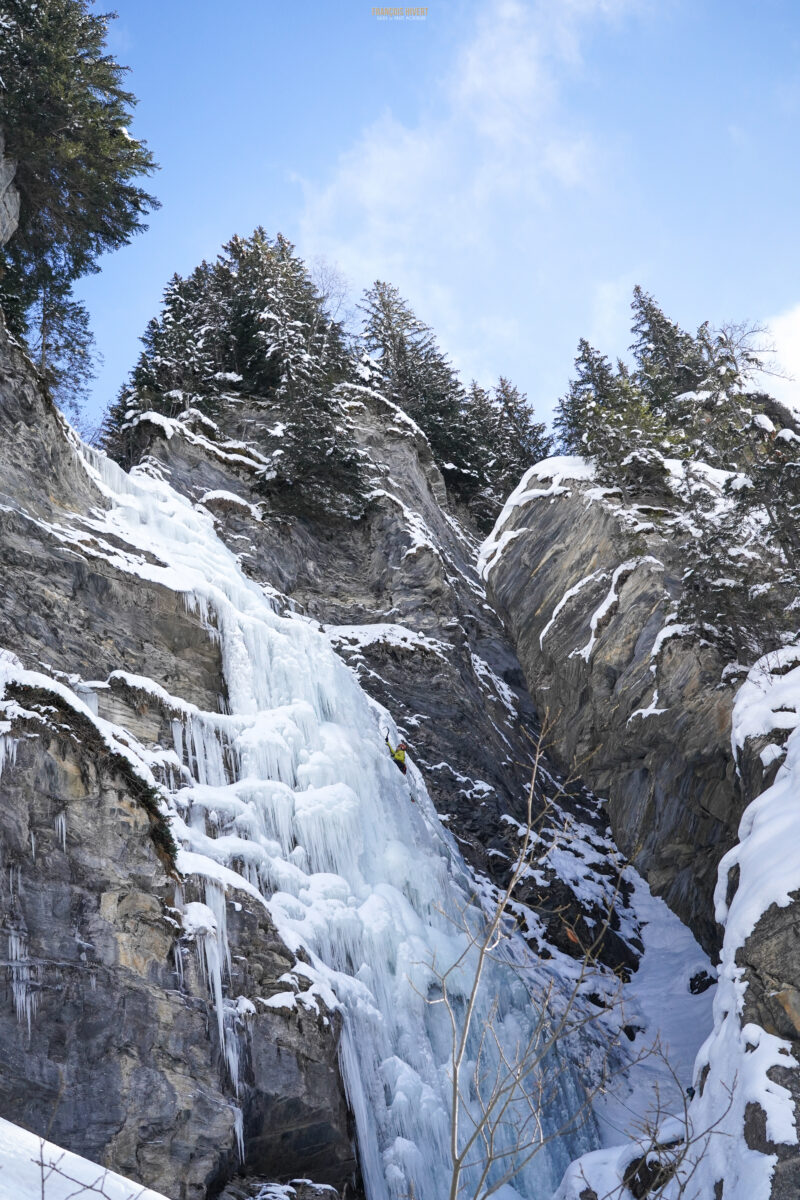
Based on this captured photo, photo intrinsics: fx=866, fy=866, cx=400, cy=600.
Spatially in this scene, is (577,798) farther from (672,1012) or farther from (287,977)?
(287,977)

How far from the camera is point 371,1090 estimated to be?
29.9 feet

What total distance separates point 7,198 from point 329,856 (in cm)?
1388

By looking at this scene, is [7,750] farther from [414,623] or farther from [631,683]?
[631,683]

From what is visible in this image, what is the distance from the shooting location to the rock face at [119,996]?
715 centimetres

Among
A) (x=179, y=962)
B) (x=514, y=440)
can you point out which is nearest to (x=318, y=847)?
(x=179, y=962)

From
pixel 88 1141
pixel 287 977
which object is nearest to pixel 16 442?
pixel 287 977

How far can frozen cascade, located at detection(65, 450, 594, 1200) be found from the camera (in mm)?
9039

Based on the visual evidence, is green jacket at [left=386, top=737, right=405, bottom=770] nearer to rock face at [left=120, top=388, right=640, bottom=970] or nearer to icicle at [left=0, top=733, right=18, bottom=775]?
rock face at [left=120, top=388, right=640, bottom=970]

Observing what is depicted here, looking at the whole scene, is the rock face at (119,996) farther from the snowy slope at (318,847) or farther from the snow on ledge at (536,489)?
the snow on ledge at (536,489)

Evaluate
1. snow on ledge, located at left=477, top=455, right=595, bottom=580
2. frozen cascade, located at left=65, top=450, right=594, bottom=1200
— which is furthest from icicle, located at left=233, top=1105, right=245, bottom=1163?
snow on ledge, located at left=477, top=455, right=595, bottom=580

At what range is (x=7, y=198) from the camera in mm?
16453

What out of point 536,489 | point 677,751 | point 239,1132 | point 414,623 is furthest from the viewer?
point 536,489

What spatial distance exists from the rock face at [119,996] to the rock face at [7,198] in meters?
9.13

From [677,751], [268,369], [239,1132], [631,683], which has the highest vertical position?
[268,369]
